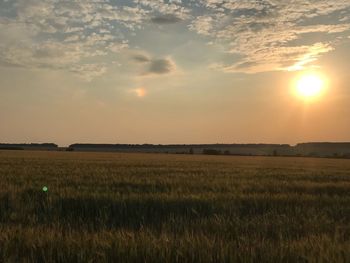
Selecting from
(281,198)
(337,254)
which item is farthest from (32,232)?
(281,198)

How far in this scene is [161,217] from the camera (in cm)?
933

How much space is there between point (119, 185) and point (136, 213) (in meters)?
6.65

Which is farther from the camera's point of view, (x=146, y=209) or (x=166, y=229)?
(x=146, y=209)

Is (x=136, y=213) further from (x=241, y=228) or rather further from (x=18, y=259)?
(x=18, y=259)

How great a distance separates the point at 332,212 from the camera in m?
9.80

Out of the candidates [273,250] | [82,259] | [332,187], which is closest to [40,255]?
[82,259]

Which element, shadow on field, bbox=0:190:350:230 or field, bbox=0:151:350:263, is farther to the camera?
shadow on field, bbox=0:190:350:230

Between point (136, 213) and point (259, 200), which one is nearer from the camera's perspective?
point (136, 213)

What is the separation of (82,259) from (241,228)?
3.09m

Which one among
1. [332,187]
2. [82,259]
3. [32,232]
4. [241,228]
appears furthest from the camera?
[332,187]

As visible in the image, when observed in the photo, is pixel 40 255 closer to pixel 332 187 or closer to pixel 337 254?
pixel 337 254

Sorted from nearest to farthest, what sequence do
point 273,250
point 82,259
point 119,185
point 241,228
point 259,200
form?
point 82,259 → point 273,250 → point 241,228 → point 259,200 → point 119,185

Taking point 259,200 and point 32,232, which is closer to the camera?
point 32,232

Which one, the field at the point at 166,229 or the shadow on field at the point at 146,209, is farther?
the shadow on field at the point at 146,209
